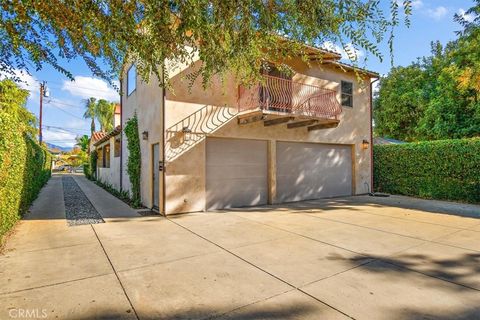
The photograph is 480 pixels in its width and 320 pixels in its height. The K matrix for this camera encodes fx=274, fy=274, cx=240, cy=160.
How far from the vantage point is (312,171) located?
1054 centimetres

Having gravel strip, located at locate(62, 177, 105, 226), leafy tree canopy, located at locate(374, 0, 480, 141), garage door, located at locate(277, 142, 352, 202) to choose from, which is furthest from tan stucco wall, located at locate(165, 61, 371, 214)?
leafy tree canopy, located at locate(374, 0, 480, 141)

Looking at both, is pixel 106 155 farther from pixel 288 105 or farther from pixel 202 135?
pixel 288 105

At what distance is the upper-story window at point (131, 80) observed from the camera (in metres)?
10.5

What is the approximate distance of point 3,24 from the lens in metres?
3.10

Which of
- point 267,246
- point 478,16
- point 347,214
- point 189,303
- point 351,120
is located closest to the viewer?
point 189,303

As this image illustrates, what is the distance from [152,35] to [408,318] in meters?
4.09

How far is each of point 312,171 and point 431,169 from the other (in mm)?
4763

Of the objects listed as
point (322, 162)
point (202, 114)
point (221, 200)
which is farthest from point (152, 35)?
point (322, 162)

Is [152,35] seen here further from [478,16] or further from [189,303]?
[478,16]

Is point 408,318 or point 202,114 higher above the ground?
point 202,114

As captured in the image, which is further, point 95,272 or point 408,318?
point 95,272

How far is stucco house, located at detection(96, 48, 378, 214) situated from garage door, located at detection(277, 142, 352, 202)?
0.04m

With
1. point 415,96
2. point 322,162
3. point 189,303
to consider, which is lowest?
point 189,303

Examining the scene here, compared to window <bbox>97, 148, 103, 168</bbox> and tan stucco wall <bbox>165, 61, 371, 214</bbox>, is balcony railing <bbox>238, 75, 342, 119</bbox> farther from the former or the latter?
window <bbox>97, 148, 103, 168</bbox>
